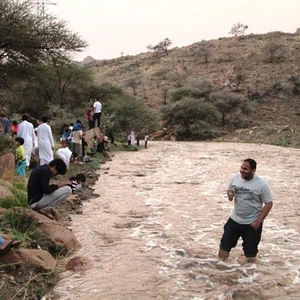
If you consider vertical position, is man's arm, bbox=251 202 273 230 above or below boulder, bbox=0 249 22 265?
above

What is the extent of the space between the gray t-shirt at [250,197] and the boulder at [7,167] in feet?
18.9

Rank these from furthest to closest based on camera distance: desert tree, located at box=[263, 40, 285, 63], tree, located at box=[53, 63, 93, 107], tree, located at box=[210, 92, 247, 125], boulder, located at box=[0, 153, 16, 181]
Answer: desert tree, located at box=[263, 40, 285, 63] < tree, located at box=[210, 92, 247, 125] < tree, located at box=[53, 63, 93, 107] < boulder, located at box=[0, 153, 16, 181]

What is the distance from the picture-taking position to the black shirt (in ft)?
23.1

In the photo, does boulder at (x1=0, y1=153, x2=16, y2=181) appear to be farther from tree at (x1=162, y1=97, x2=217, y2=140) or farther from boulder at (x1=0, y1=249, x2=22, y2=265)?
tree at (x1=162, y1=97, x2=217, y2=140)

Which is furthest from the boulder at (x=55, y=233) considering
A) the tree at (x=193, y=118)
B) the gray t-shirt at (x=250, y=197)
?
A: the tree at (x=193, y=118)

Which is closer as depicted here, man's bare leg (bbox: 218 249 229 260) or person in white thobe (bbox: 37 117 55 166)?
man's bare leg (bbox: 218 249 229 260)

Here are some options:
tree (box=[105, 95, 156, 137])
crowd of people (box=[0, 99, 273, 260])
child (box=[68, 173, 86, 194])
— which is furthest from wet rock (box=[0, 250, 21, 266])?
tree (box=[105, 95, 156, 137])

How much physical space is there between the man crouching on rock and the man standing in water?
276 centimetres

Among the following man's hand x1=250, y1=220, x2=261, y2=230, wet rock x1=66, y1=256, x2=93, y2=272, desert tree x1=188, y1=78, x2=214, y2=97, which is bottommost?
wet rock x1=66, y1=256, x2=93, y2=272

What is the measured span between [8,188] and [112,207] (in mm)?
2513

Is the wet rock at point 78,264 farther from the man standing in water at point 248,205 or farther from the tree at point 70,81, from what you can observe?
the tree at point 70,81

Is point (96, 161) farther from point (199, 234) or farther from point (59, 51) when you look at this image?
point (199, 234)

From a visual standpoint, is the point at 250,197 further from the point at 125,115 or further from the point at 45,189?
the point at 125,115

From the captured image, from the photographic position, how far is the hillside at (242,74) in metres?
40.0
